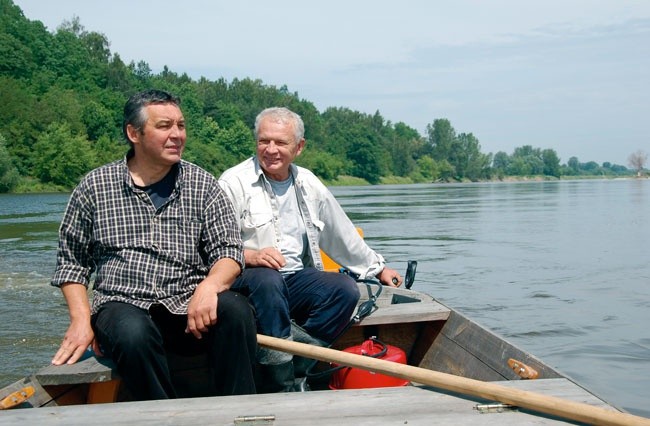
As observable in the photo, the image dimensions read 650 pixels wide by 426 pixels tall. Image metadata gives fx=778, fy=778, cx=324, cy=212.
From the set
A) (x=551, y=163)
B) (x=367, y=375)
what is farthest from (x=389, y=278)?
(x=551, y=163)

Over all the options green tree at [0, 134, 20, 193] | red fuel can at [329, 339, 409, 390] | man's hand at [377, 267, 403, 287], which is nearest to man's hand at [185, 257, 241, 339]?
red fuel can at [329, 339, 409, 390]

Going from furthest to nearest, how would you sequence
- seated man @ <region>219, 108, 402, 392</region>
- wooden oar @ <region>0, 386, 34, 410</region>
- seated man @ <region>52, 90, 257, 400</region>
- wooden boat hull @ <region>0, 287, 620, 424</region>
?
seated man @ <region>219, 108, 402, 392</region> → seated man @ <region>52, 90, 257, 400</region> → wooden oar @ <region>0, 386, 34, 410</region> → wooden boat hull @ <region>0, 287, 620, 424</region>

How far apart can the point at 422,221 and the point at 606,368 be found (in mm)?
18028

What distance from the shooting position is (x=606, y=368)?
21.6 ft

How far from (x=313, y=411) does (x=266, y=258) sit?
4.05 ft

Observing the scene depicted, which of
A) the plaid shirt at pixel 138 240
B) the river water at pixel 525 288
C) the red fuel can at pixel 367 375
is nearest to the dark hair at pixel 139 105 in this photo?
the plaid shirt at pixel 138 240

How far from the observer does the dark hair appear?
3.30 meters

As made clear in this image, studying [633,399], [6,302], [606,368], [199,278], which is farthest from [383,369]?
[6,302]

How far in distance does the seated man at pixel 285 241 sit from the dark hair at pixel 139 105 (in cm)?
65

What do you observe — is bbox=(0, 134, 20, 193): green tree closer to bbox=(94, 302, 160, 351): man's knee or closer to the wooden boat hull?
the wooden boat hull

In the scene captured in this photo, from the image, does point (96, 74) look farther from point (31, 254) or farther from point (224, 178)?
point (224, 178)

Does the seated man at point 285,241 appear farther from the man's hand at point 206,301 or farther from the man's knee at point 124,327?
the man's knee at point 124,327

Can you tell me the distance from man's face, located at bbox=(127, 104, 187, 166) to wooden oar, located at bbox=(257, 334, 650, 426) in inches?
36.7

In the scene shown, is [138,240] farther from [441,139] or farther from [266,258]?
[441,139]
